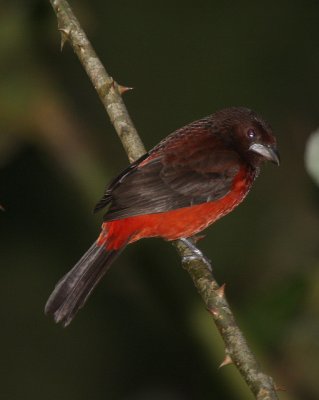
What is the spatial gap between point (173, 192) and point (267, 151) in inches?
34.0

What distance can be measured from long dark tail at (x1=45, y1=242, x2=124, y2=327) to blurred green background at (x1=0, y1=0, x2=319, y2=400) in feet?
5.02

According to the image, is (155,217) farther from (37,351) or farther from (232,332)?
(37,351)

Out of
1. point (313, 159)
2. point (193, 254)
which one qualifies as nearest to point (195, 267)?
point (193, 254)

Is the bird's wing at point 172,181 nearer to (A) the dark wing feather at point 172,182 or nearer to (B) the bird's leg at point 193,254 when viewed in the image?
(A) the dark wing feather at point 172,182

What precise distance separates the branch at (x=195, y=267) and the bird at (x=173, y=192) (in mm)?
168

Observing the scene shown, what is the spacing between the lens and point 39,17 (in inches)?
236

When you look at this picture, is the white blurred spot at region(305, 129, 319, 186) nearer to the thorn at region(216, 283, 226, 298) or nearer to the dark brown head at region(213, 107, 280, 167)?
the thorn at region(216, 283, 226, 298)

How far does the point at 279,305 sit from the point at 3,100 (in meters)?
2.37

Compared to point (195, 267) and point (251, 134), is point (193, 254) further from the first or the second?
point (251, 134)

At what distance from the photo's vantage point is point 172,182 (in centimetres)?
548

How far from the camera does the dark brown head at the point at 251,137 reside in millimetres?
5996

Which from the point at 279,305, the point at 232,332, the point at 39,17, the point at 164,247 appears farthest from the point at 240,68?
the point at 232,332

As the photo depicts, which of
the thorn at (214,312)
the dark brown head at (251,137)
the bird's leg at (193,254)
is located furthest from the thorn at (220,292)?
the dark brown head at (251,137)

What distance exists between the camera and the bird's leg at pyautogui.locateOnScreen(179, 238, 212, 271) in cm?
503
